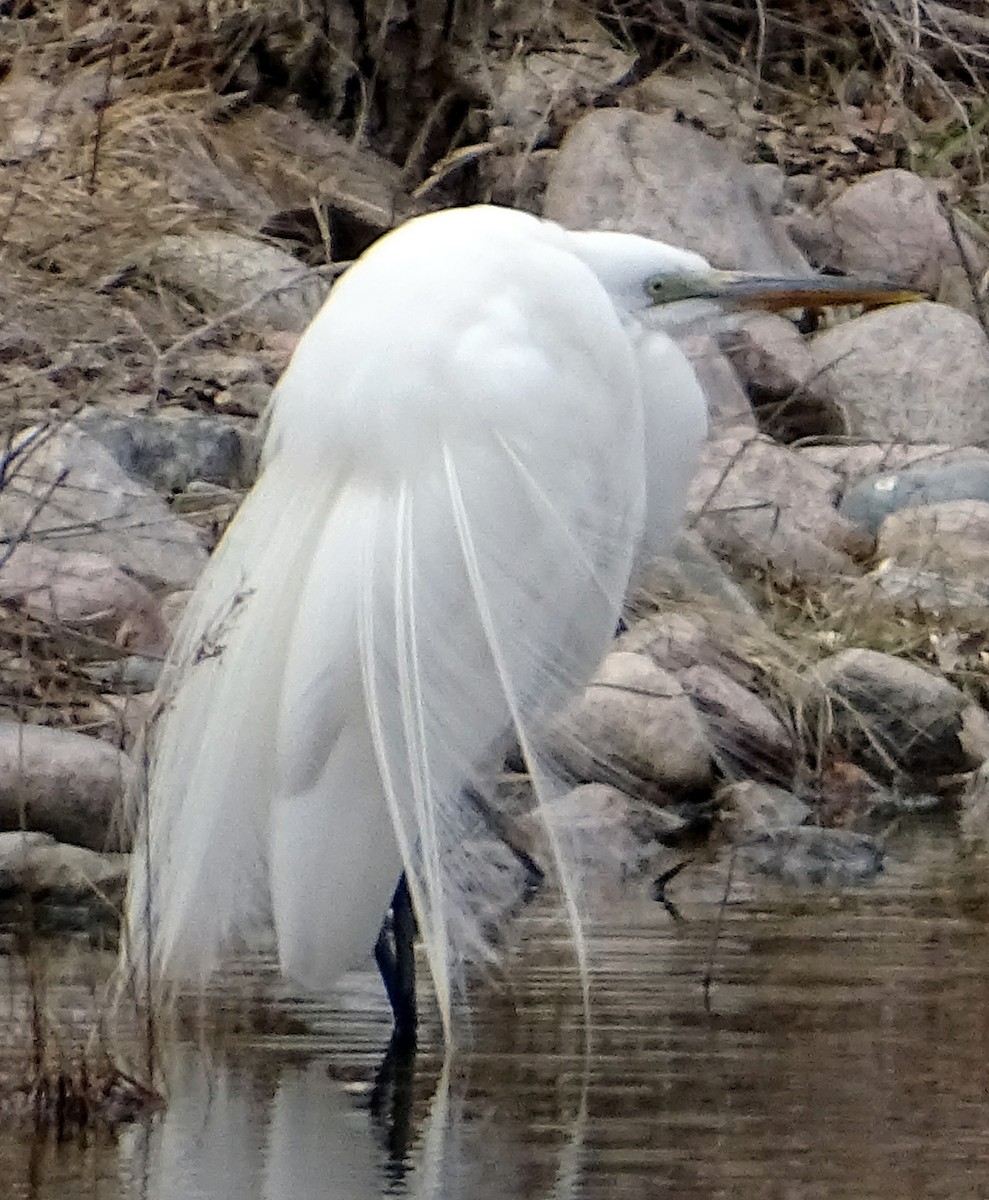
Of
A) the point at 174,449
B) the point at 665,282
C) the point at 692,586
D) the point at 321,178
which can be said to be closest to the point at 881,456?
the point at 692,586

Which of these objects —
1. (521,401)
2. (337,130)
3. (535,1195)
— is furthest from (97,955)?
(337,130)

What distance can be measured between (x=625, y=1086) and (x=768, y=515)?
4465 millimetres

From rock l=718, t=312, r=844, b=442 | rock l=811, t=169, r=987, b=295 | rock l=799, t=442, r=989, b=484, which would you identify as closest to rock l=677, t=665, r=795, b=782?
rock l=799, t=442, r=989, b=484

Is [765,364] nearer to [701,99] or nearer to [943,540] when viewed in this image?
[943,540]

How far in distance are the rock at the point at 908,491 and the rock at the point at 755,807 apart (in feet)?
5.75

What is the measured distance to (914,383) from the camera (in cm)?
927

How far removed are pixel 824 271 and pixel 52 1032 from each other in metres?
7.39

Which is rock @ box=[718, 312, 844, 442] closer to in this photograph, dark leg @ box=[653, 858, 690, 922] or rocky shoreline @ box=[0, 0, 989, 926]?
rocky shoreline @ box=[0, 0, 989, 926]

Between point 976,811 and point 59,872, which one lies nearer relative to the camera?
point 59,872

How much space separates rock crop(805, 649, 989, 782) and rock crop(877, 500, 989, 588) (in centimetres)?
77

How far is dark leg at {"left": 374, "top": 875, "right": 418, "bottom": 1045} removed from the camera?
14.2ft

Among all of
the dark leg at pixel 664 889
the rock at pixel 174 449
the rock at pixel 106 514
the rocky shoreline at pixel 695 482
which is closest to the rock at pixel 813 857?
the rocky shoreline at pixel 695 482

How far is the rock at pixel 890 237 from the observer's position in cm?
1036

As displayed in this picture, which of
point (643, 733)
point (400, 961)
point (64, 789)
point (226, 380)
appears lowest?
point (226, 380)
